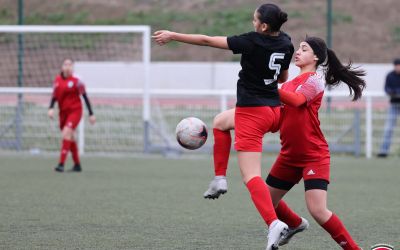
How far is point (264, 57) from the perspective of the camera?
5.89m

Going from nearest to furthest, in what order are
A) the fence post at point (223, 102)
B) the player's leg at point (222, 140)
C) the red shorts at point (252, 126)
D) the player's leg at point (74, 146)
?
the red shorts at point (252, 126) → the player's leg at point (222, 140) → the player's leg at point (74, 146) → the fence post at point (223, 102)

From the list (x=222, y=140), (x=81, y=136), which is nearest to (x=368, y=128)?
(x=81, y=136)

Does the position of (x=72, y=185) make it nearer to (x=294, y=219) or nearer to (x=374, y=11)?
(x=294, y=219)

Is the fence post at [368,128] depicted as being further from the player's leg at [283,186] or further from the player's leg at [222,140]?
the player's leg at [222,140]

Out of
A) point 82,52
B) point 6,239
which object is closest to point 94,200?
point 6,239

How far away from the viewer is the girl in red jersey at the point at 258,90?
19.2 feet

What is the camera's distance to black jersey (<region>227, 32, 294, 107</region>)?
586cm

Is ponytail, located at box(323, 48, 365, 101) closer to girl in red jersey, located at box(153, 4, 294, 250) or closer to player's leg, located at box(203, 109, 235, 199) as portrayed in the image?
girl in red jersey, located at box(153, 4, 294, 250)

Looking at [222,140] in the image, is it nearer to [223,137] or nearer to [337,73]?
[223,137]

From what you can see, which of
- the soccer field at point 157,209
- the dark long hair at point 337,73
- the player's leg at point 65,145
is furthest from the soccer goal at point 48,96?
the dark long hair at point 337,73

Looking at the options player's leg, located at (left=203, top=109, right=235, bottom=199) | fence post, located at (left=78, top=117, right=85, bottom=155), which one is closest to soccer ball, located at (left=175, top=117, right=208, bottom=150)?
player's leg, located at (left=203, top=109, right=235, bottom=199)

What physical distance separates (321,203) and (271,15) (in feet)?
4.18

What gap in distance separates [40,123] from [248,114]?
11311mm

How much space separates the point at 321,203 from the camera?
5883mm
